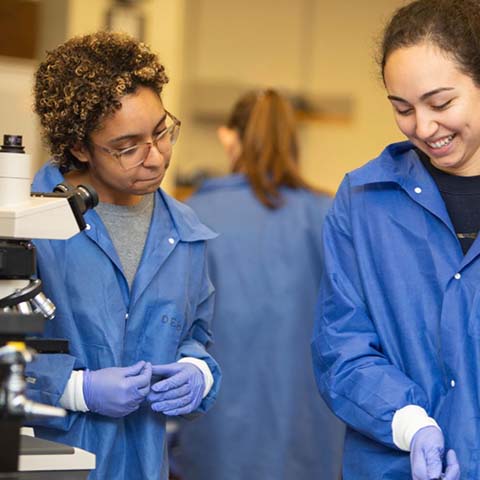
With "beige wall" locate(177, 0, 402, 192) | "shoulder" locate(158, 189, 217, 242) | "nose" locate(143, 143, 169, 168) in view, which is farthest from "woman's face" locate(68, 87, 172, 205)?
"beige wall" locate(177, 0, 402, 192)

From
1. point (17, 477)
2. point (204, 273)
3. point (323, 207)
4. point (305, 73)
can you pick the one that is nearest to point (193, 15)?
point (305, 73)

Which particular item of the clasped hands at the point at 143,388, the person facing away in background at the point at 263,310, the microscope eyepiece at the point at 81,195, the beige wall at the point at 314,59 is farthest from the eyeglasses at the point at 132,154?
the beige wall at the point at 314,59

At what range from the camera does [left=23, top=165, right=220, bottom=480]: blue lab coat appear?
1870 mm

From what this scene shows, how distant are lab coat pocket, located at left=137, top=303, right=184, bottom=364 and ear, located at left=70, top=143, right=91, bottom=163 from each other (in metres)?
0.30

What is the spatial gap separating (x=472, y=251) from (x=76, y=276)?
680 mm

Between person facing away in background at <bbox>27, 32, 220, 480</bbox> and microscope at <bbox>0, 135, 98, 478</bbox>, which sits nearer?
microscope at <bbox>0, 135, 98, 478</bbox>

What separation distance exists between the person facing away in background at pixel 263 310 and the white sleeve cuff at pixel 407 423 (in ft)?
5.27

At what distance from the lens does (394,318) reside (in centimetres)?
189

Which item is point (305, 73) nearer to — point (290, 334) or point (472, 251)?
point (290, 334)

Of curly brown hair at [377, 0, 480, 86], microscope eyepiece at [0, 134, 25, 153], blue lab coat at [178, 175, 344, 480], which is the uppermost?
curly brown hair at [377, 0, 480, 86]

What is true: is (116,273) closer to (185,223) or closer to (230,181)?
(185,223)

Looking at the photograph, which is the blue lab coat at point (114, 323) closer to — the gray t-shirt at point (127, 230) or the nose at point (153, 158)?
the gray t-shirt at point (127, 230)

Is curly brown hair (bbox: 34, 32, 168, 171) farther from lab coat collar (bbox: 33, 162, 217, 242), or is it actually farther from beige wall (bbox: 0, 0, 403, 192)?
beige wall (bbox: 0, 0, 403, 192)

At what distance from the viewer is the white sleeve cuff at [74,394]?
181cm
